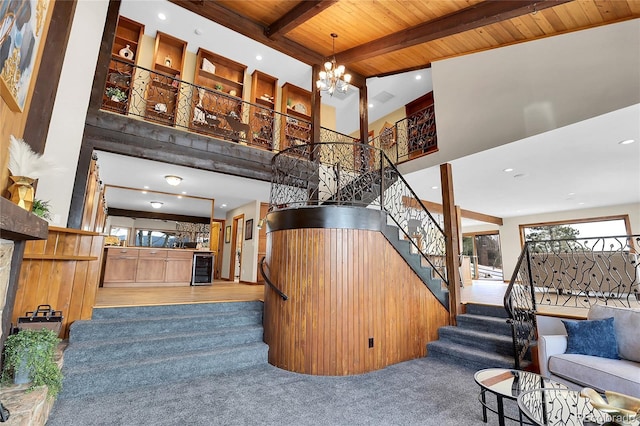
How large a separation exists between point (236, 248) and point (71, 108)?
20.4 ft

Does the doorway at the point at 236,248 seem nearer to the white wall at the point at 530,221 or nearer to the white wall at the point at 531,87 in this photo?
the white wall at the point at 531,87

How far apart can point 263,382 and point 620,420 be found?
3.02 meters

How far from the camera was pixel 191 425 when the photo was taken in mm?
2455

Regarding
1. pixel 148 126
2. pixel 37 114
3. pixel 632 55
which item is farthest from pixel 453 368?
pixel 148 126

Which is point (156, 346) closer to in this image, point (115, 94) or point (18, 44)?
point (18, 44)

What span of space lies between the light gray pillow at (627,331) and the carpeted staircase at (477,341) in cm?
97

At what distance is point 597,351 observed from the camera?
2967 mm

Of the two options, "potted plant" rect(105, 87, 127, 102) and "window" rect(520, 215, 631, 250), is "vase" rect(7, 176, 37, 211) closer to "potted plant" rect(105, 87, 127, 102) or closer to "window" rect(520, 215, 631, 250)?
"potted plant" rect(105, 87, 127, 102)

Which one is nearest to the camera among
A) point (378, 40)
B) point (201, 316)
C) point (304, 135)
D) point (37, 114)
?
point (37, 114)

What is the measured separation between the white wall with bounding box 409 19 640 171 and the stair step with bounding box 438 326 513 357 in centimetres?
286

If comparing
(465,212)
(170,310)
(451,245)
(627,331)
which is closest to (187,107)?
(170,310)

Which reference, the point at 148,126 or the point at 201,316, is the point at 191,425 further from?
the point at 148,126

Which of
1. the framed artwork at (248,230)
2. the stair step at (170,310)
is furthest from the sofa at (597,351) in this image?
the framed artwork at (248,230)

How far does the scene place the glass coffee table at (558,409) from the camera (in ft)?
6.03
